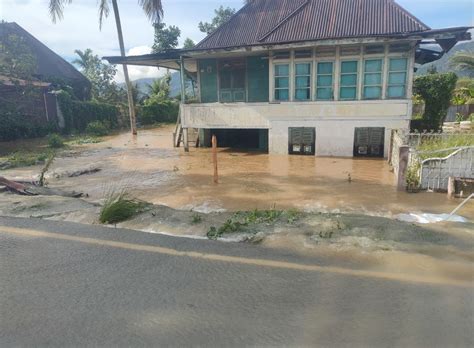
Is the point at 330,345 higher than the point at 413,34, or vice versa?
the point at 413,34

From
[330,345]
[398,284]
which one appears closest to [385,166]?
[398,284]

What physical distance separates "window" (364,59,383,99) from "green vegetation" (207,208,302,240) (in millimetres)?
10291

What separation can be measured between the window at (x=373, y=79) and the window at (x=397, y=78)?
14.3 inches

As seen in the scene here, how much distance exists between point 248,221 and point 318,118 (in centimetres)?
1028

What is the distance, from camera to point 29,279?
362 centimetres

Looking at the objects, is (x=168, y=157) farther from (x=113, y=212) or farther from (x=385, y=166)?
(x=113, y=212)

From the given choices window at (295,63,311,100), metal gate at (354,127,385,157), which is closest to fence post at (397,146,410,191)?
metal gate at (354,127,385,157)

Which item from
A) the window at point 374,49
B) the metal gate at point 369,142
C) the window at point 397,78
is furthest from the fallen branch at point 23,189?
the window at point 397,78

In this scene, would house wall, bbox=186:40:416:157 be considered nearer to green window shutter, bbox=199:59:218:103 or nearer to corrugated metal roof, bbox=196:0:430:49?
corrugated metal roof, bbox=196:0:430:49

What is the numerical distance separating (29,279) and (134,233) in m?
1.43

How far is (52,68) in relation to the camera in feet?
100

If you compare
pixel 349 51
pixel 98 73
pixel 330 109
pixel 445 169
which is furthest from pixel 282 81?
pixel 98 73

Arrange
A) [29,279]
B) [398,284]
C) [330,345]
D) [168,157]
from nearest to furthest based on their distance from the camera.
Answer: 1. [330,345]
2. [398,284]
3. [29,279]
4. [168,157]

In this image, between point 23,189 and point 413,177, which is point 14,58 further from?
point 413,177
